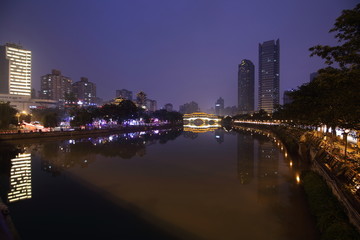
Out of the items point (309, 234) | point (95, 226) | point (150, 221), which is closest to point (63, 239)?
point (95, 226)

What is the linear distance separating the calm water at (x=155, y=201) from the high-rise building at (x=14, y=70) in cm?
12725

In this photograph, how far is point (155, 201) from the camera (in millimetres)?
13531

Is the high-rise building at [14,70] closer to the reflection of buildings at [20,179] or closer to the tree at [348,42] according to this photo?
the reflection of buildings at [20,179]

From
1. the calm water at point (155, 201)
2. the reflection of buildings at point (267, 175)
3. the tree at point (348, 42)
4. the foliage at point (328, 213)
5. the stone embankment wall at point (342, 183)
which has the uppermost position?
the tree at point (348, 42)

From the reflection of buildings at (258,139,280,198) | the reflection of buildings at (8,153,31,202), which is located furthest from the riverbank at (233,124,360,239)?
the reflection of buildings at (8,153,31,202)

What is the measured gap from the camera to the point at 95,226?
34.8 feet

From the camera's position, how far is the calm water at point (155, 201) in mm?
10180

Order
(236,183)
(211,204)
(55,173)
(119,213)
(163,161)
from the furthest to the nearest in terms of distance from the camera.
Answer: (163,161)
(55,173)
(236,183)
(211,204)
(119,213)

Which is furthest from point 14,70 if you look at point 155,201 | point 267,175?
point 267,175

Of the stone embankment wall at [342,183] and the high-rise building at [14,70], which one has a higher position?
the high-rise building at [14,70]

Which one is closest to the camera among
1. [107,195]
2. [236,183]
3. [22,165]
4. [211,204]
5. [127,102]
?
[211,204]

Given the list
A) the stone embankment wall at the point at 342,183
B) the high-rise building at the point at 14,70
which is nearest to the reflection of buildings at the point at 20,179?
the stone embankment wall at the point at 342,183

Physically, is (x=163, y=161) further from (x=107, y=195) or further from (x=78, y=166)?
(x=107, y=195)

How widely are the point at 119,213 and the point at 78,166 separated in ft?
42.5
